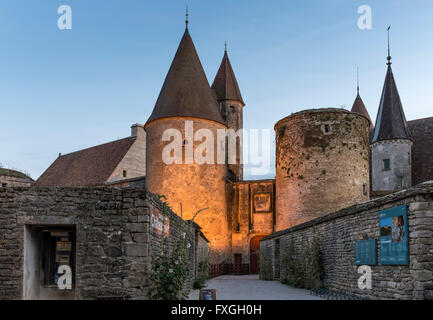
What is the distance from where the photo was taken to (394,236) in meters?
10.2

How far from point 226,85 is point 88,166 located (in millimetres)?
15793

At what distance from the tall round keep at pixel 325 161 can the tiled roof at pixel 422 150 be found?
921 cm

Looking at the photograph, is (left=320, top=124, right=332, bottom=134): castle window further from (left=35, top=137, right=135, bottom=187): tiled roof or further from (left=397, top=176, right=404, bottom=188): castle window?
(left=35, top=137, right=135, bottom=187): tiled roof

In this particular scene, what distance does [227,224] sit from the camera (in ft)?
110

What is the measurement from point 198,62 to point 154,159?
790cm

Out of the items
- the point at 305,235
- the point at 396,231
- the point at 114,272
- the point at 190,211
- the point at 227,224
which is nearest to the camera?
the point at 114,272

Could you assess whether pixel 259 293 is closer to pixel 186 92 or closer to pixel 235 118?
pixel 186 92

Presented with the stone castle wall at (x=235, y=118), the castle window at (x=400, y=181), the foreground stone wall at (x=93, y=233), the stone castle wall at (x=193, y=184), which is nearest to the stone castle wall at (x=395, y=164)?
the castle window at (x=400, y=181)

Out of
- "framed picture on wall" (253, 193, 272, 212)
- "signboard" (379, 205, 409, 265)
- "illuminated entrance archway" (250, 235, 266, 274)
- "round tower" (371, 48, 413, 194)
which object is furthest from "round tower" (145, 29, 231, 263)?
"signboard" (379, 205, 409, 265)

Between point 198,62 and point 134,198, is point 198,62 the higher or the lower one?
the higher one

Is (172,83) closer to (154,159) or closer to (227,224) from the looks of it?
(154,159)

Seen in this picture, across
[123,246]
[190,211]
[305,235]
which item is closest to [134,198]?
[123,246]
